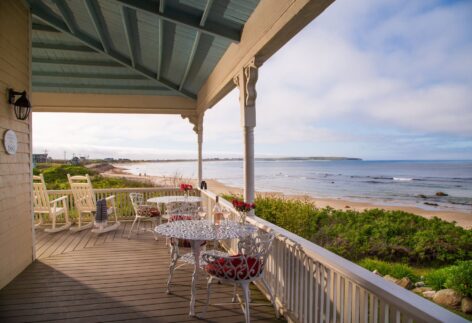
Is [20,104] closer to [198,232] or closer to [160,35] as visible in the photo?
[160,35]

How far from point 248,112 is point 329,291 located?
2.18 m

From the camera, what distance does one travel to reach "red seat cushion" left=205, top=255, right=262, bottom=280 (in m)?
2.98

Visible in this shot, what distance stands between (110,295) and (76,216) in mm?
5215

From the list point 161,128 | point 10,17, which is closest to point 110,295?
point 10,17

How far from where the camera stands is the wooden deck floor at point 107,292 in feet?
10.5

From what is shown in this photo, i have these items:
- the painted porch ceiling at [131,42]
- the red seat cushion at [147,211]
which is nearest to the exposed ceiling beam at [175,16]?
the painted porch ceiling at [131,42]

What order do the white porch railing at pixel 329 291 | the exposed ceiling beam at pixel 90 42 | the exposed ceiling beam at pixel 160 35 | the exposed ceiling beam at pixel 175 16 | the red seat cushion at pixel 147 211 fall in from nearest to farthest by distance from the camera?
1. the white porch railing at pixel 329 291
2. the exposed ceiling beam at pixel 160 35
3. the exposed ceiling beam at pixel 175 16
4. the exposed ceiling beam at pixel 90 42
5. the red seat cushion at pixel 147 211

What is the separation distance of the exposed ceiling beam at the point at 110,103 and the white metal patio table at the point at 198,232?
4.70m

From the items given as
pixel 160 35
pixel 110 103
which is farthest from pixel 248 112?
→ pixel 110 103

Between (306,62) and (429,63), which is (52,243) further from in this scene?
(429,63)

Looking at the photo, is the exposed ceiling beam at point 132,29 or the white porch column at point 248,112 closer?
the white porch column at point 248,112

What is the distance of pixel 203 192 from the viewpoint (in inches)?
289

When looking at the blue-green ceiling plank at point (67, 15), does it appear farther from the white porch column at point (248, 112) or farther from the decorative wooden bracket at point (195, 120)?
the decorative wooden bracket at point (195, 120)

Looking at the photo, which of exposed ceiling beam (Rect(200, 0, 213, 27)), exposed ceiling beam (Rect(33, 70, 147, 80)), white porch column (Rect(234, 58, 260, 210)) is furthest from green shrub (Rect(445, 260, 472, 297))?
exposed ceiling beam (Rect(33, 70, 147, 80))
